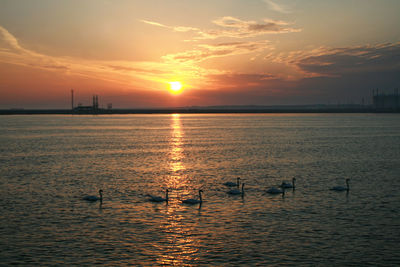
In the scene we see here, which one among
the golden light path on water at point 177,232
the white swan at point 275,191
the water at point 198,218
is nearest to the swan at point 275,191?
the white swan at point 275,191

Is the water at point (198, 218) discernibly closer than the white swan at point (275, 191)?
Yes

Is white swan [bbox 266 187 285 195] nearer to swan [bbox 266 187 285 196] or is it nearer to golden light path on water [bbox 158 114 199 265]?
swan [bbox 266 187 285 196]

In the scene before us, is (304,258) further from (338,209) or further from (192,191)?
(192,191)

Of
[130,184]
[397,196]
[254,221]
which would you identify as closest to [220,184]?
[130,184]

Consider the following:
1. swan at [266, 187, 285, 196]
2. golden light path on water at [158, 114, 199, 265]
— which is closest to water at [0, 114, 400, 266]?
golden light path on water at [158, 114, 199, 265]

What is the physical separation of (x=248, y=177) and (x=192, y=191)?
863 cm

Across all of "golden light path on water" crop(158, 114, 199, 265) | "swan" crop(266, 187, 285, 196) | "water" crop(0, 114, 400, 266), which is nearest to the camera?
"golden light path on water" crop(158, 114, 199, 265)

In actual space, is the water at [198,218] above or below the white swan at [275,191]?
below

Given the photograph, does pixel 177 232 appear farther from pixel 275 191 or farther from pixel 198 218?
pixel 275 191

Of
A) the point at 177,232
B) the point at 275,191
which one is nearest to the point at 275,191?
the point at 275,191

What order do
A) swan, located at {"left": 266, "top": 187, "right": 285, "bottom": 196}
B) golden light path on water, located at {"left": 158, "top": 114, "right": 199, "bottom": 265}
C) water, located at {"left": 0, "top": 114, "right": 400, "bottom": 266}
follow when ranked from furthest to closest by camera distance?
swan, located at {"left": 266, "top": 187, "right": 285, "bottom": 196}, water, located at {"left": 0, "top": 114, "right": 400, "bottom": 266}, golden light path on water, located at {"left": 158, "top": 114, "right": 199, "bottom": 265}

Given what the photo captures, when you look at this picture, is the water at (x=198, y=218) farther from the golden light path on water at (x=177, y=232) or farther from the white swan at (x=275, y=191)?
the white swan at (x=275, y=191)

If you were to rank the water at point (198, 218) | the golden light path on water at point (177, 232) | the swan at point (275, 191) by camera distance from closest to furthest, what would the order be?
the golden light path on water at point (177, 232) → the water at point (198, 218) → the swan at point (275, 191)

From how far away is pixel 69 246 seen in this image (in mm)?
17922
